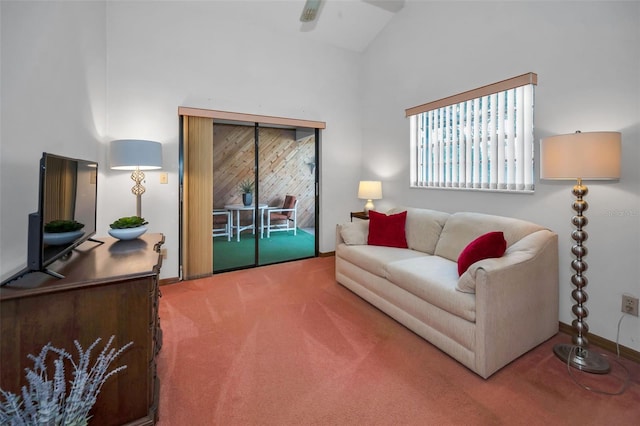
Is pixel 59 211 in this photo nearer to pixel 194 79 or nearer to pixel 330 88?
pixel 194 79

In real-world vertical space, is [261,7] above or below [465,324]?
above

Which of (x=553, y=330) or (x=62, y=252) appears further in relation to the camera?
(x=553, y=330)

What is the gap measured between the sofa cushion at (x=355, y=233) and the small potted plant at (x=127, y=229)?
1.91 m

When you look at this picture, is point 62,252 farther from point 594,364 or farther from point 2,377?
point 594,364

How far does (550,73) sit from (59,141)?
11.7 feet

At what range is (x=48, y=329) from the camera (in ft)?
3.83

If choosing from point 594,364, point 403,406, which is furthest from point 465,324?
point 594,364

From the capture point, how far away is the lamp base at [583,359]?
5.91 ft

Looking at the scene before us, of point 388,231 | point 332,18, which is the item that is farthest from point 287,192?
point 332,18

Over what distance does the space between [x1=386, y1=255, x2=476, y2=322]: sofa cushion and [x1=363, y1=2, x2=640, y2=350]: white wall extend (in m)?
0.52

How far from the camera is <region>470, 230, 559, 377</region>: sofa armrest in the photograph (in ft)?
5.58

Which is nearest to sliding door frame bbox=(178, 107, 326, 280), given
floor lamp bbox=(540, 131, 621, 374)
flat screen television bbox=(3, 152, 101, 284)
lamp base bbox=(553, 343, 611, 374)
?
flat screen television bbox=(3, 152, 101, 284)

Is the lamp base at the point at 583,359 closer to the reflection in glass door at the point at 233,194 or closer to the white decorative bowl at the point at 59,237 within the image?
the white decorative bowl at the point at 59,237

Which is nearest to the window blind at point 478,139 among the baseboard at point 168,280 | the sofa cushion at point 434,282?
the sofa cushion at point 434,282
